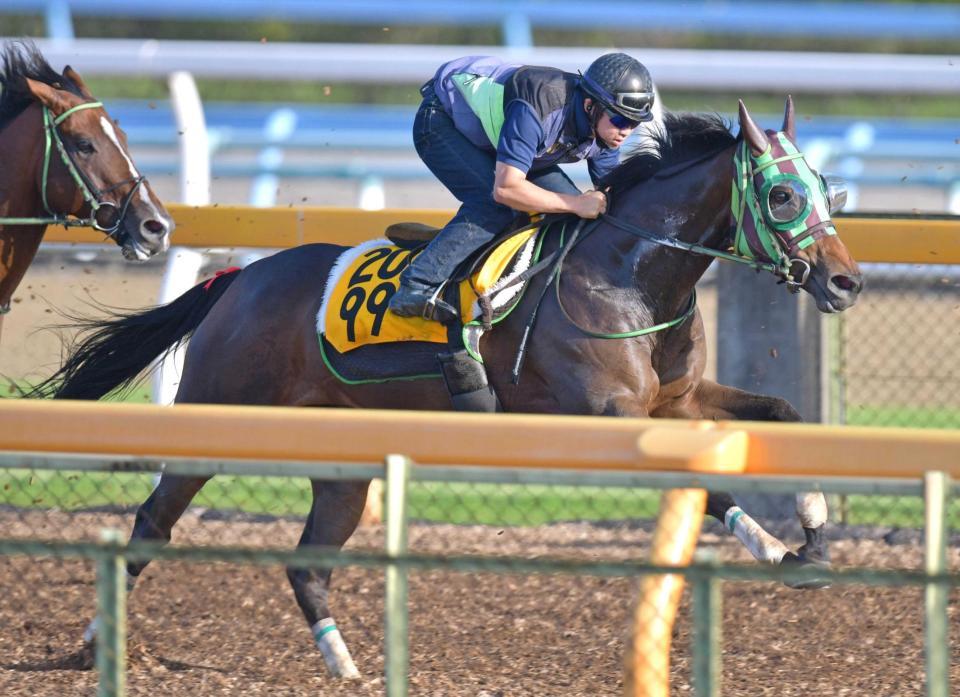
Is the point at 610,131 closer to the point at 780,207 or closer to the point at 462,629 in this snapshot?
the point at 780,207

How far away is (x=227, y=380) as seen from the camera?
4859 mm

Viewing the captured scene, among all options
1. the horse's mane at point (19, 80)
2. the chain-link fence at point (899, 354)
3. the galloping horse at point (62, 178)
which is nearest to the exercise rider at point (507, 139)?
the galloping horse at point (62, 178)

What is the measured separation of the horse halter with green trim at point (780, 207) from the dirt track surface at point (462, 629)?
1.13 metres

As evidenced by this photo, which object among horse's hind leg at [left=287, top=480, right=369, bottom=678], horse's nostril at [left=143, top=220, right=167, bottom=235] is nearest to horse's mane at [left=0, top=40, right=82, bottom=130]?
horse's nostril at [left=143, top=220, right=167, bottom=235]

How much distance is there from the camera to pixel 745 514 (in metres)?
4.34

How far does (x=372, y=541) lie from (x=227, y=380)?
1435 mm

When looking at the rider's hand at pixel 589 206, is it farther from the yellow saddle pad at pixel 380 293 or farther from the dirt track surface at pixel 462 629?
the dirt track surface at pixel 462 629

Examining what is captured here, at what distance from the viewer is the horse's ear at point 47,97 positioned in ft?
17.4

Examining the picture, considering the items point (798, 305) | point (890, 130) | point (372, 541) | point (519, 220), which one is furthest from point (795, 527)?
point (890, 130)

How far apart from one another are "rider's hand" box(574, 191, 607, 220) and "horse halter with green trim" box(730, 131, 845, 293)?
401 mm

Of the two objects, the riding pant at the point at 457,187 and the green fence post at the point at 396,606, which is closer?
the green fence post at the point at 396,606

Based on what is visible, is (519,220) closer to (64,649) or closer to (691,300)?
(691,300)

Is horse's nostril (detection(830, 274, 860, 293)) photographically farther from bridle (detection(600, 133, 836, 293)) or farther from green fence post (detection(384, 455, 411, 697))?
green fence post (detection(384, 455, 411, 697))

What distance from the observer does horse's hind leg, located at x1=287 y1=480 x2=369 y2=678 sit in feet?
14.1
